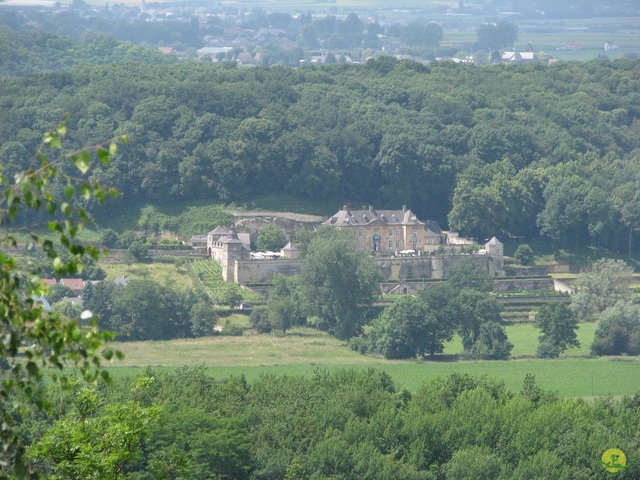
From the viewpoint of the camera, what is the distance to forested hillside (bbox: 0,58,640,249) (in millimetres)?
74125

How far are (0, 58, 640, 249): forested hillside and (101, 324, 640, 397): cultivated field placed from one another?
15.8 metres

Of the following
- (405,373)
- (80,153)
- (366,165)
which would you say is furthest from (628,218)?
(80,153)

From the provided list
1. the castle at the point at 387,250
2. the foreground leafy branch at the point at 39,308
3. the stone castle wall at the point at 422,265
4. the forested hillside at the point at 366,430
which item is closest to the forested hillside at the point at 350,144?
the castle at the point at 387,250

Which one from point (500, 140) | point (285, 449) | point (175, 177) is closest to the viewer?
point (285, 449)

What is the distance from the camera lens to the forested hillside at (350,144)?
7412 centimetres

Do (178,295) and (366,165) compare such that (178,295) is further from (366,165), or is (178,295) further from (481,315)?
(366,165)

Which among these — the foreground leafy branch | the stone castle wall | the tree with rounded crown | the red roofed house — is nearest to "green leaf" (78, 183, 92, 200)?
the foreground leafy branch

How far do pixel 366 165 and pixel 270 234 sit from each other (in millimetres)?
9969

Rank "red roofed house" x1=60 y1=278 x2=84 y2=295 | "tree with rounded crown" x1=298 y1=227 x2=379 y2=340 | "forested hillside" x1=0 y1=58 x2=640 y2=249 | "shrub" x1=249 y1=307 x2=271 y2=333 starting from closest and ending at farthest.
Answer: "shrub" x1=249 y1=307 x2=271 y2=333 → "tree with rounded crown" x1=298 y1=227 x2=379 y2=340 → "red roofed house" x1=60 y1=278 x2=84 y2=295 → "forested hillside" x1=0 y1=58 x2=640 y2=249

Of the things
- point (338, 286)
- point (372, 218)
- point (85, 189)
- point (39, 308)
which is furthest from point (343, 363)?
point (85, 189)

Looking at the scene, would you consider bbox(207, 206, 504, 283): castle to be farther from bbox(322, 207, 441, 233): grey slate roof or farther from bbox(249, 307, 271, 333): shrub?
bbox(249, 307, 271, 333): shrub

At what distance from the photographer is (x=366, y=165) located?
77.3 metres

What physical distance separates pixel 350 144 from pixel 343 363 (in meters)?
26.3

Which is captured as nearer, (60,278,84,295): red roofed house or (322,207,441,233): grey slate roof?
(60,278,84,295): red roofed house
